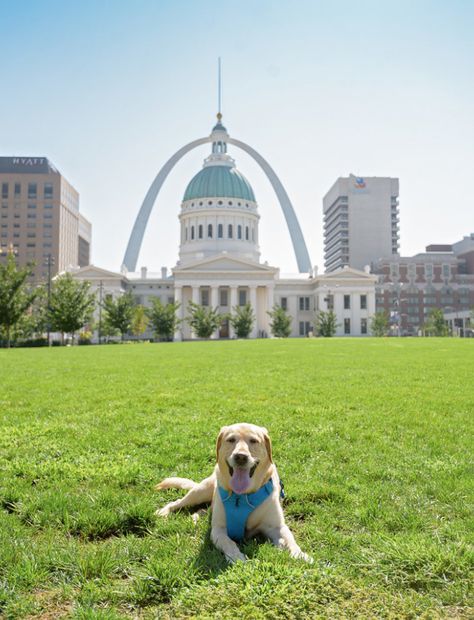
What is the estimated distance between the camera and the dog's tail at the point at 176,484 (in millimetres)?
5336

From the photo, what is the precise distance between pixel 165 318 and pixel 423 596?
194 feet

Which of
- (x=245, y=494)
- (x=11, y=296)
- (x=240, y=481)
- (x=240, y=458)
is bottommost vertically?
(x=245, y=494)

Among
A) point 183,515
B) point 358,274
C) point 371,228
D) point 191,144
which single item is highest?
point 191,144

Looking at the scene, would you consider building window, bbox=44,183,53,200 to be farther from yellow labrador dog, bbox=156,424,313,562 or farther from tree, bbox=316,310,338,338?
yellow labrador dog, bbox=156,424,313,562

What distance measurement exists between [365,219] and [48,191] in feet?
298

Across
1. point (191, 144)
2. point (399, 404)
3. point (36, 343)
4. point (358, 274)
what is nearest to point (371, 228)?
point (191, 144)

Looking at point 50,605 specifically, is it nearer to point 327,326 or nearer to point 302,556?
point 302,556

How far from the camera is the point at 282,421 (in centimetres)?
855

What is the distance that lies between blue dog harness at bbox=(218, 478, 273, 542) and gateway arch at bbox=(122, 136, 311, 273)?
109175mm

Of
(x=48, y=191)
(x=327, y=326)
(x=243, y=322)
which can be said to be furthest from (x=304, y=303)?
(x=48, y=191)

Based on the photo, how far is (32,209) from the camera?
13862 cm

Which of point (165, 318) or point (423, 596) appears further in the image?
point (165, 318)

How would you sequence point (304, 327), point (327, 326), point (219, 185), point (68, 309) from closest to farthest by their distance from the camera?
point (68, 309) < point (327, 326) < point (304, 327) < point (219, 185)

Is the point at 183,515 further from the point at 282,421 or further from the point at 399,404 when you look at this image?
the point at 399,404
